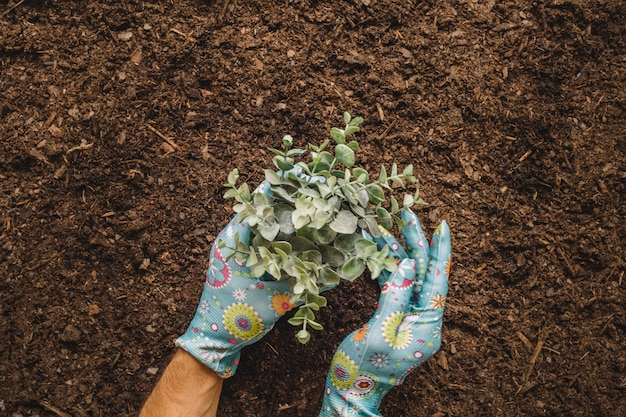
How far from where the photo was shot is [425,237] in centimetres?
161

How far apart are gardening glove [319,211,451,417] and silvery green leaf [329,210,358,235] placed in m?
0.35

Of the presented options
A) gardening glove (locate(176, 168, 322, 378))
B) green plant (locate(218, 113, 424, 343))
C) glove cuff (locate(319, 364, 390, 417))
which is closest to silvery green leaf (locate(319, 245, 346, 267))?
green plant (locate(218, 113, 424, 343))

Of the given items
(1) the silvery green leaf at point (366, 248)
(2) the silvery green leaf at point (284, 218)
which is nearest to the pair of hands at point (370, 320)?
(2) the silvery green leaf at point (284, 218)

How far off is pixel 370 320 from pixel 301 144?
533 millimetres

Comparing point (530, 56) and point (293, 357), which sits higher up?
point (530, 56)

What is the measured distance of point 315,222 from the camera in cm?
110

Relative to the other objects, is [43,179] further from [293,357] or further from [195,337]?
[293,357]

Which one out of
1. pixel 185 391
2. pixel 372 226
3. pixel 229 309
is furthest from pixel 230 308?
pixel 372 226

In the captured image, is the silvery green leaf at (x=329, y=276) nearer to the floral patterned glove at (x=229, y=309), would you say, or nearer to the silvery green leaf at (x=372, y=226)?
the silvery green leaf at (x=372, y=226)

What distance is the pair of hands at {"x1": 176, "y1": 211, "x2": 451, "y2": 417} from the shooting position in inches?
56.9

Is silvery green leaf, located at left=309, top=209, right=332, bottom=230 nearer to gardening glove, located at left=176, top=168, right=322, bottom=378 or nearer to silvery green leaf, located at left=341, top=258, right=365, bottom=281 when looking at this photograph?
silvery green leaf, located at left=341, top=258, right=365, bottom=281

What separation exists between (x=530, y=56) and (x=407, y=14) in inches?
14.8

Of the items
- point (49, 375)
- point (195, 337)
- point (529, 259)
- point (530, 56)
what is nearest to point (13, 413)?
point (49, 375)

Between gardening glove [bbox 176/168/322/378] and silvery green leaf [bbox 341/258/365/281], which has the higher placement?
silvery green leaf [bbox 341/258/365/281]
